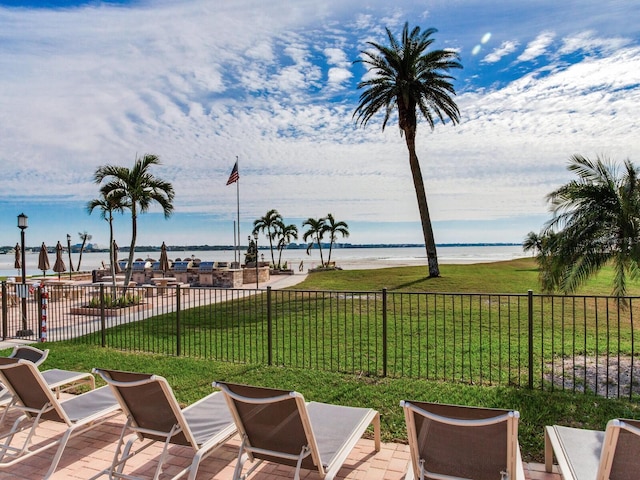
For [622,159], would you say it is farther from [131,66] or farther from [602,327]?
[131,66]

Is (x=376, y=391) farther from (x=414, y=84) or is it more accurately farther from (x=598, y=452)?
(x=414, y=84)

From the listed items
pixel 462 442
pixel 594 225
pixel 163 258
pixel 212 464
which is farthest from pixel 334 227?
pixel 462 442

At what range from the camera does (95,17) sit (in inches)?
374

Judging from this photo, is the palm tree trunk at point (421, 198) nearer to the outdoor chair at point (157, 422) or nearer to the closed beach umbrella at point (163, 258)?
the closed beach umbrella at point (163, 258)

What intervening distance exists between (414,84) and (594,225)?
16.3 metres

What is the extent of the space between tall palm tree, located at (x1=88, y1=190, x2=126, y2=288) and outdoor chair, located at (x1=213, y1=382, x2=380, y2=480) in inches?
662

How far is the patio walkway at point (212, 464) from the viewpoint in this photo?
3656 millimetres

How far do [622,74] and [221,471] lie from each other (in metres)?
12.3

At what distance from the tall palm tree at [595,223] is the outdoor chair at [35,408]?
25.6 feet

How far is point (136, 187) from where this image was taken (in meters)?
17.9

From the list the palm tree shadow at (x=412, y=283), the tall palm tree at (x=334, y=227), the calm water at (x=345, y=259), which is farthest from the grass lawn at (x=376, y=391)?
the tall palm tree at (x=334, y=227)

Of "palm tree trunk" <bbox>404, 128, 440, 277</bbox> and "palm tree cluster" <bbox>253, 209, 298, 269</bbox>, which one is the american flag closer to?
"palm tree trunk" <bbox>404, 128, 440, 277</bbox>

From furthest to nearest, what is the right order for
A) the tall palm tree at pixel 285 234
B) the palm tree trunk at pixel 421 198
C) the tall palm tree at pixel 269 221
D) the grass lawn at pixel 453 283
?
1. the tall palm tree at pixel 285 234
2. the tall palm tree at pixel 269 221
3. the palm tree trunk at pixel 421 198
4. the grass lawn at pixel 453 283

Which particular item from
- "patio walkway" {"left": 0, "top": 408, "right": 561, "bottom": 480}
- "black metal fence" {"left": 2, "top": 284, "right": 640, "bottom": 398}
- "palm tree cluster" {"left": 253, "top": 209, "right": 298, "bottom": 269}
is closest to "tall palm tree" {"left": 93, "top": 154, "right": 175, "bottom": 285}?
"black metal fence" {"left": 2, "top": 284, "right": 640, "bottom": 398}
